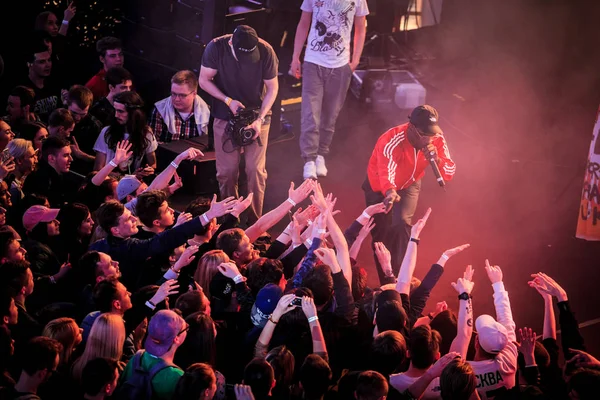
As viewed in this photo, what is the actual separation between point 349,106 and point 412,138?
289 centimetres

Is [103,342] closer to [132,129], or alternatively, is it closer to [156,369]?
[156,369]

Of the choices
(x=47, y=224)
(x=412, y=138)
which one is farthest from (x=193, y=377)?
(x=412, y=138)

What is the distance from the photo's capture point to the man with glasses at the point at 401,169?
5656 millimetres

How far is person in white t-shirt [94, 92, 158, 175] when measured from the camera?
20.6 ft

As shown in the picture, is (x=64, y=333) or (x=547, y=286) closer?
(x=64, y=333)

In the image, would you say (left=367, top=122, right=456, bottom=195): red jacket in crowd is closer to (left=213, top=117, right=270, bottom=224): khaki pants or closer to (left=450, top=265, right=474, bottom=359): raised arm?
(left=213, top=117, right=270, bottom=224): khaki pants

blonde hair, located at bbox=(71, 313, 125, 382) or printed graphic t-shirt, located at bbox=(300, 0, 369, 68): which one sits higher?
printed graphic t-shirt, located at bbox=(300, 0, 369, 68)

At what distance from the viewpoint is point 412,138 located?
576 centimetres

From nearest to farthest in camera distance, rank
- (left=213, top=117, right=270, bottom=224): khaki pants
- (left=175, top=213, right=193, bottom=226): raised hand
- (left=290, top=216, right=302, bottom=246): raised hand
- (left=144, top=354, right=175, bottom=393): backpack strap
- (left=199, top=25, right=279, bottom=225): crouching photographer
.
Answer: (left=144, top=354, right=175, bottom=393): backpack strap < (left=175, top=213, right=193, bottom=226): raised hand < (left=290, top=216, right=302, bottom=246): raised hand < (left=199, top=25, right=279, bottom=225): crouching photographer < (left=213, top=117, right=270, bottom=224): khaki pants

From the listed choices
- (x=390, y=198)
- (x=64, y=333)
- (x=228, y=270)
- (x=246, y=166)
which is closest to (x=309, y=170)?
(x=246, y=166)

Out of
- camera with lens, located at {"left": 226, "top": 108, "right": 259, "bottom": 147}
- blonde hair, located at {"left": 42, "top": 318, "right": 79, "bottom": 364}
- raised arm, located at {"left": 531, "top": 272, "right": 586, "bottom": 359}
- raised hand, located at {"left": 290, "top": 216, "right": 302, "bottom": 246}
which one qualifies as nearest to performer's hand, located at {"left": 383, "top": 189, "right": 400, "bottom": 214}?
raised hand, located at {"left": 290, "top": 216, "right": 302, "bottom": 246}

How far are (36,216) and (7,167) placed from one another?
49cm

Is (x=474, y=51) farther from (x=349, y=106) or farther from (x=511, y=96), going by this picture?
(x=349, y=106)

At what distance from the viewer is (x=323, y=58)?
22.3 feet
